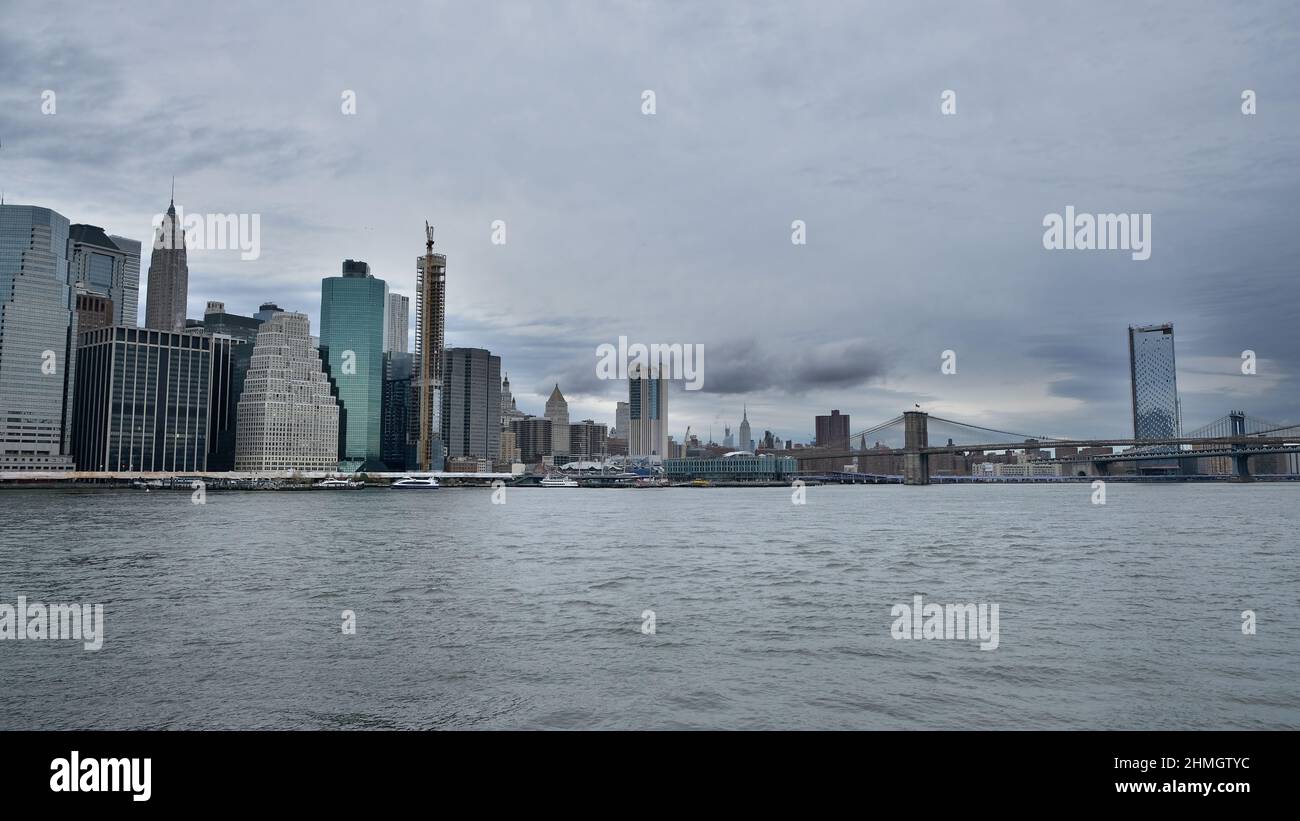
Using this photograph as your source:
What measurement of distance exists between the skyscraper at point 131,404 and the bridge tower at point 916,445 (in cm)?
17062

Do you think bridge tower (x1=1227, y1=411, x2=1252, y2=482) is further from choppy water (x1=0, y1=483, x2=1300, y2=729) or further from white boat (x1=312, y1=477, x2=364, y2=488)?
white boat (x1=312, y1=477, x2=364, y2=488)

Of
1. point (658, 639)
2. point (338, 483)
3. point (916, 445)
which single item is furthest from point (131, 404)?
point (658, 639)

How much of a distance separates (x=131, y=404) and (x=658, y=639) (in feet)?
693

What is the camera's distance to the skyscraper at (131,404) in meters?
187

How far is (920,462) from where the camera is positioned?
6722 inches

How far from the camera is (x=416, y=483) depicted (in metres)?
190

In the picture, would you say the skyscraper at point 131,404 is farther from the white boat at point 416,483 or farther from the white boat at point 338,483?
the white boat at point 416,483

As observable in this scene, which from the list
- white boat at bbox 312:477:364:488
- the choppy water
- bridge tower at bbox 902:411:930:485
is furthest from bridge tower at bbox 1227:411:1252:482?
white boat at bbox 312:477:364:488

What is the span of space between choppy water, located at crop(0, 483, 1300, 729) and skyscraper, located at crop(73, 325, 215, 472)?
6656 inches

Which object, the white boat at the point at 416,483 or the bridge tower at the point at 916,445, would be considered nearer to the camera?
the bridge tower at the point at 916,445

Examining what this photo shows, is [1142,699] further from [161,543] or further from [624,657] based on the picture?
[161,543]

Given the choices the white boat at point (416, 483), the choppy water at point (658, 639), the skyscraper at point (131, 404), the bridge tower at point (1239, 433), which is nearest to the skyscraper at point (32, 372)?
the skyscraper at point (131, 404)
